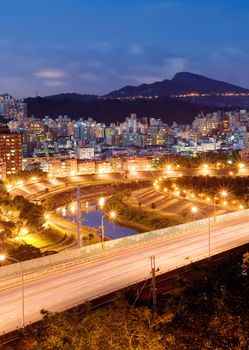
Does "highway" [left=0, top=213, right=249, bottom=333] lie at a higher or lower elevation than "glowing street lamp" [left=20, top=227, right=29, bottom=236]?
higher

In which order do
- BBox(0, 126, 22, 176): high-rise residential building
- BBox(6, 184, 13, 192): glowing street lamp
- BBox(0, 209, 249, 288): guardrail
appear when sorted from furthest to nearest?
1. BBox(0, 126, 22, 176): high-rise residential building
2. BBox(6, 184, 13, 192): glowing street lamp
3. BBox(0, 209, 249, 288): guardrail

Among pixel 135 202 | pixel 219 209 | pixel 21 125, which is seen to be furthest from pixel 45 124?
pixel 219 209

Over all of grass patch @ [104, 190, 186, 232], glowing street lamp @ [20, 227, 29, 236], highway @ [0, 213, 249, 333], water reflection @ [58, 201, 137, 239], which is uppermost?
highway @ [0, 213, 249, 333]

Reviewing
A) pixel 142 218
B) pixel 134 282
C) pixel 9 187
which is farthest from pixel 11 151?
pixel 134 282

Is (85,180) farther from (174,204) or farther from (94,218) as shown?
(174,204)

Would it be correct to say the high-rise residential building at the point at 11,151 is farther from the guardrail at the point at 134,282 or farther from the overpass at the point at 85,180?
the guardrail at the point at 134,282

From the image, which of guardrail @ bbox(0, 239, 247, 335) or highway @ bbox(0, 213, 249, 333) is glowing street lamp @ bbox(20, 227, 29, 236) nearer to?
highway @ bbox(0, 213, 249, 333)

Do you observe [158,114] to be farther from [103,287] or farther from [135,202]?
[103,287]

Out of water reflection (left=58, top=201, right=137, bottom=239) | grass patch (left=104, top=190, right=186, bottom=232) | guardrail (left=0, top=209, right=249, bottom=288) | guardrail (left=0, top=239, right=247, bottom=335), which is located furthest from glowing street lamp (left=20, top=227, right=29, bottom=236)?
guardrail (left=0, top=239, right=247, bottom=335)
